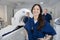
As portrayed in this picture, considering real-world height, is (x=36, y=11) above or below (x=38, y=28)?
above

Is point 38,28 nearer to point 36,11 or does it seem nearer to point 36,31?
point 36,31

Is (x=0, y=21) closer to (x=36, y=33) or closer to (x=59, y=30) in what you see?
(x=59, y=30)

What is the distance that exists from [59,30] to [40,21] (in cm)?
261

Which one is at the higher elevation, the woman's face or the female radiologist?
the woman's face

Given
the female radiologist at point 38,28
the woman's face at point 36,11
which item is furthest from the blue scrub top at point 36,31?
the woman's face at point 36,11

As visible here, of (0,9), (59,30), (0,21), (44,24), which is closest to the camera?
(44,24)

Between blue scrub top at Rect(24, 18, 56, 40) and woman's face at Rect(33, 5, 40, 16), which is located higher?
woman's face at Rect(33, 5, 40, 16)

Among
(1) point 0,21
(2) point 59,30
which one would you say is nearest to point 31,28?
(2) point 59,30

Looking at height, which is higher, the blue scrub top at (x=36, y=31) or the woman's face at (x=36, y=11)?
the woman's face at (x=36, y=11)

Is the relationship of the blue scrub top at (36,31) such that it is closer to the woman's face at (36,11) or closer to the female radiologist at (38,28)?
the female radiologist at (38,28)

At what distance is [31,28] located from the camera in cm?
173

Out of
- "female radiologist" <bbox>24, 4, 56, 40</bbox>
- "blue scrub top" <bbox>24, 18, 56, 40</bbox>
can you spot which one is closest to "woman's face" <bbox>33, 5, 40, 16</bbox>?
"female radiologist" <bbox>24, 4, 56, 40</bbox>

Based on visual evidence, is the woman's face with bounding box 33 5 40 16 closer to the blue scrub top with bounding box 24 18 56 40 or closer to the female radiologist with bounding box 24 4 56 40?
the female radiologist with bounding box 24 4 56 40

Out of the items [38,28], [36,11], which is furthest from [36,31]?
[36,11]
